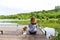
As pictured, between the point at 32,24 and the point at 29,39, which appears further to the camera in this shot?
the point at 32,24

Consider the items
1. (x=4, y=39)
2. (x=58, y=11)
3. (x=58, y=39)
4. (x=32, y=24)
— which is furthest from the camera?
(x=58, y=11)

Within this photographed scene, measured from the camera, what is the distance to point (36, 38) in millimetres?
7211

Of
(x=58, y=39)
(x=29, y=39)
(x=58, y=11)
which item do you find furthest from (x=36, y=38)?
(x=58, y=11)

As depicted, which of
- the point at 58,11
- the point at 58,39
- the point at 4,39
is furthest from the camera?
the point at 58,11

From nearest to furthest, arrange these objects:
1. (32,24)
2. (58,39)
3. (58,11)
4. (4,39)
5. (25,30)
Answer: (4,39) → (32,24) → (25,30) → (58,39) → (58,11)

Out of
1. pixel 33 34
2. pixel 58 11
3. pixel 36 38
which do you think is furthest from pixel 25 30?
pixel 58 11

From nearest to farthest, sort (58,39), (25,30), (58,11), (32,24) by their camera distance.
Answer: (32,24), (25,30), (58,39), (58,11)

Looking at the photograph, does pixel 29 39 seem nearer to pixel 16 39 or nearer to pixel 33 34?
pixel 16 39

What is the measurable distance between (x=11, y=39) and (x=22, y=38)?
383 mm

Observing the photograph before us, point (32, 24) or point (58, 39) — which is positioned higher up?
point (32, 24)

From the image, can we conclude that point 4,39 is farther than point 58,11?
No

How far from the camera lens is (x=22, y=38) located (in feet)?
23.5

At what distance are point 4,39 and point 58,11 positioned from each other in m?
32.7

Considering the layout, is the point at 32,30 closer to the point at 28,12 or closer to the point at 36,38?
the point at 36,38
